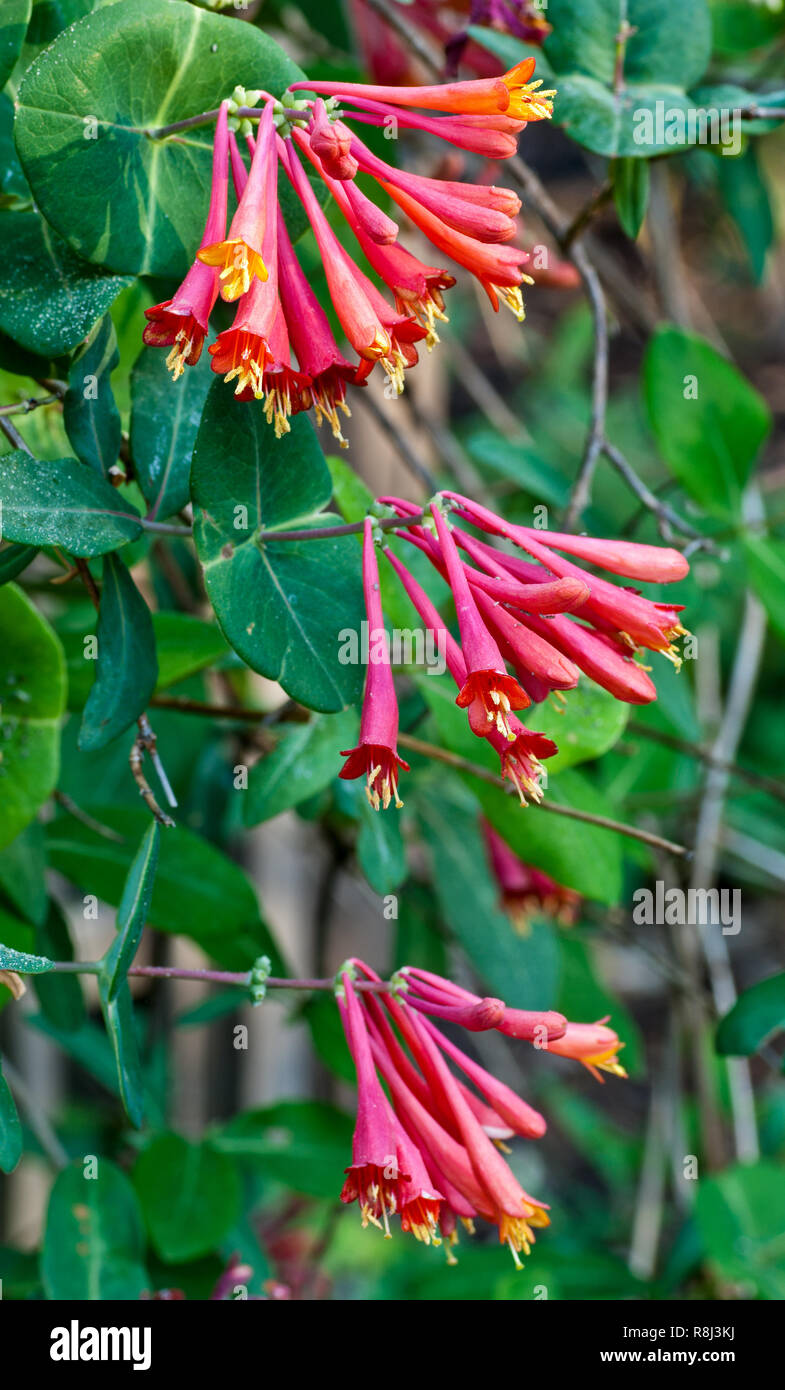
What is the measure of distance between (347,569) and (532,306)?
253 centimetres

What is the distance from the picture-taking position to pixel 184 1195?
1028mm

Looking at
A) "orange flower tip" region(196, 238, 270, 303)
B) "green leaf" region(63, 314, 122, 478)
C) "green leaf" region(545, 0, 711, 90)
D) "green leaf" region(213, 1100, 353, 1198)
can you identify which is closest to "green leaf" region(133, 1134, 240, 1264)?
"green leaf" region(213, 1100, 353, 1198)

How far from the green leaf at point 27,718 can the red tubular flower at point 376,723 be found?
231 mm

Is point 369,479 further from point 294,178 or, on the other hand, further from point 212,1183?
point 294,178

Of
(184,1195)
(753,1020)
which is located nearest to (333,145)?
(753,1020)

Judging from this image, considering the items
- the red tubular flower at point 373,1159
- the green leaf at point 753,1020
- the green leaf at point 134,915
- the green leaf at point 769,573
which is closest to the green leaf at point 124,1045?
the green leaf at point 134,915

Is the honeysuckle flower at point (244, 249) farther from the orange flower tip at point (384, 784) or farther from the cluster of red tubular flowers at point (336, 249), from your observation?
the orange flower tip at point (384, 784)

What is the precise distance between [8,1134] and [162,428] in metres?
0.38

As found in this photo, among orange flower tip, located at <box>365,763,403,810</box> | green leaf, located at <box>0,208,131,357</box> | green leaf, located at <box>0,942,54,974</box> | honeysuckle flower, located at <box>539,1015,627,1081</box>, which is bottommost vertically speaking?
honeysuckle flower, located at <box>539,1015,627,1081</box>

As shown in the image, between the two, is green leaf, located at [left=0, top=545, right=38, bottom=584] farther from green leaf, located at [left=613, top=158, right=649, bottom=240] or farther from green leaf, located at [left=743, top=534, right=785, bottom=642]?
green leaf, located at [left=743, top=534, right=785, bottom=642]

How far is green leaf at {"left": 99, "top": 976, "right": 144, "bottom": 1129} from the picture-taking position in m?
0.59

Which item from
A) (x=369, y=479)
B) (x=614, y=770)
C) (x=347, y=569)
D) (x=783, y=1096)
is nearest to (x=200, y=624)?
(x=347, y=569)

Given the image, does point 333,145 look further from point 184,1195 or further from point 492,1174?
point 184,1195

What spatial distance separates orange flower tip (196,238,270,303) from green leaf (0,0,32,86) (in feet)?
0.59
